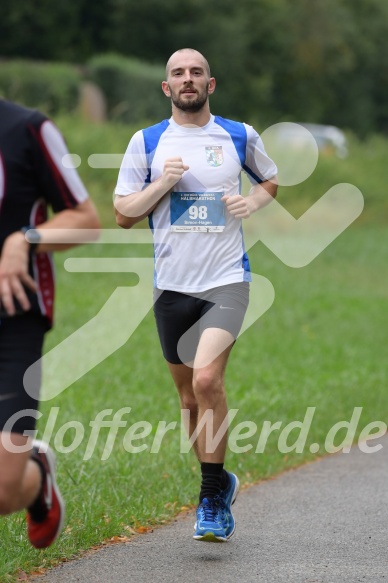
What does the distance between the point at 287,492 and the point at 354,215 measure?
29196 mm

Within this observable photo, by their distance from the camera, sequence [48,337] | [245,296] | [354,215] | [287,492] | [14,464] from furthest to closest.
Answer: [354,215]
[48,337]
[287,492]
[245,296]
[14,464]

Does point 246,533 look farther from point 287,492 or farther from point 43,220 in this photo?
point 43,220

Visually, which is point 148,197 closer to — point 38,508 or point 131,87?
point 38,508

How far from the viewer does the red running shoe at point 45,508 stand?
4.60 metres

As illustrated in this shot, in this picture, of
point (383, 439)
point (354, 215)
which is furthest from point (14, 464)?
point (354, 215)

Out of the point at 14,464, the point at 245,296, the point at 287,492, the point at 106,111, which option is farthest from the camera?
the point at 106,111

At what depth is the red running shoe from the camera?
15.1 feet

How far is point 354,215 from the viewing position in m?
36.3

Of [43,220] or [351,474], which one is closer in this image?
[43,220]

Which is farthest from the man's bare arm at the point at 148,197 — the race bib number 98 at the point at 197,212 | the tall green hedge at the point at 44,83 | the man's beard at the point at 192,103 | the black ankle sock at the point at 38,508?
the tall green hedge at the point at 44,83

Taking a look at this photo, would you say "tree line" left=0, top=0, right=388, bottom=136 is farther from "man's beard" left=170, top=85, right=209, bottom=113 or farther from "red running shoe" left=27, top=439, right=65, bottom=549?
"red running shoe" left=27, top=439, right=65, bottom=549

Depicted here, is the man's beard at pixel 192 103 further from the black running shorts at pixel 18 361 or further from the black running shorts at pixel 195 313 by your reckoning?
the black running shorts at pixel 18 361

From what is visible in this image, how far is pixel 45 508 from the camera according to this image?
4621 millimetres

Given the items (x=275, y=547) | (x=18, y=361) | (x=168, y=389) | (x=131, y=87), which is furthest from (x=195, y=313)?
(x=131, y=87)
